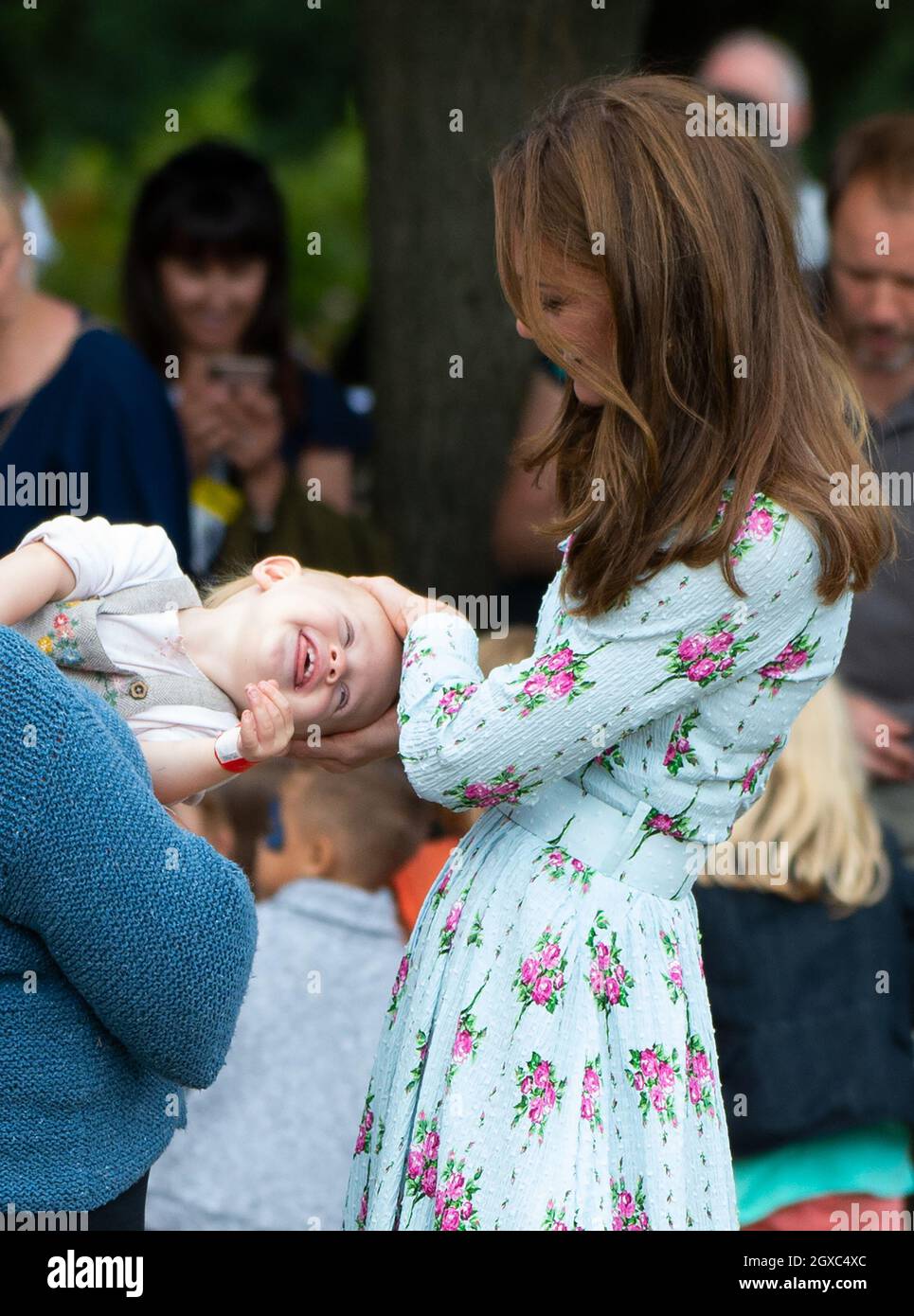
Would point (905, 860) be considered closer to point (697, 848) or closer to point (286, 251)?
point (697, 848)

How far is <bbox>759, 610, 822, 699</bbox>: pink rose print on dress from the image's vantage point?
6.18 feet

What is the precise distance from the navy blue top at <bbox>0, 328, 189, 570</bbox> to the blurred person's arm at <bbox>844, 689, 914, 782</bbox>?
1557 mm

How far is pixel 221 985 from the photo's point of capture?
1603mm

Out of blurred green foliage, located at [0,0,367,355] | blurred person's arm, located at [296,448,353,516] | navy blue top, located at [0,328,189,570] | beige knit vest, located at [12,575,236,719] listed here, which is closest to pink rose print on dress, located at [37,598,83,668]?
beige knit vest, located at [12,575,236,719]

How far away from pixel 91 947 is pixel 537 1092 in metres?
0.66

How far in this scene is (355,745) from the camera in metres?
2.20

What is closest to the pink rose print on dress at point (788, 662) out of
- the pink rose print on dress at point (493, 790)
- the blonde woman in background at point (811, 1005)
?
the pink rose print on dress at point (493, 790)

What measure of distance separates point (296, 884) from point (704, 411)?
138cm

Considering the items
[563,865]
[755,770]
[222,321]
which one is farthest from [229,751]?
[222,321]

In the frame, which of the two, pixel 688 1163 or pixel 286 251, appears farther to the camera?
pixel 286 251

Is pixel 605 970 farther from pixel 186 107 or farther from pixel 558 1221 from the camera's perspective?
pixel 186 107
